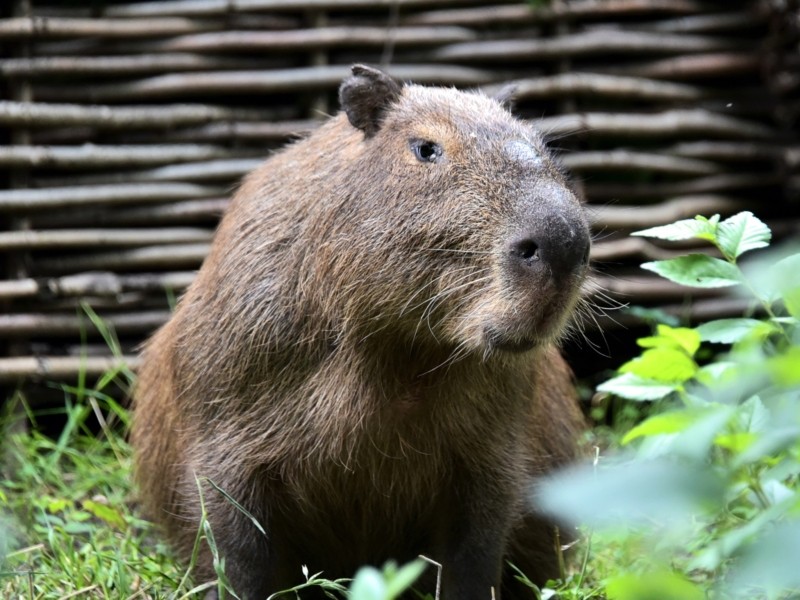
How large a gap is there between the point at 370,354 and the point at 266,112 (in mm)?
2648

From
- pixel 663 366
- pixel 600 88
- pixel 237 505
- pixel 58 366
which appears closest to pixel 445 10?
pixel 600 88

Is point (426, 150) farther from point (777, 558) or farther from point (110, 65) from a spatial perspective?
point (110, 65)

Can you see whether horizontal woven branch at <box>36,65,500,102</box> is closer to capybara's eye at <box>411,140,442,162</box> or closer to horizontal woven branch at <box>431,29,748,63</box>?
horizontal woven branch at <box>431,29,748,63</box>

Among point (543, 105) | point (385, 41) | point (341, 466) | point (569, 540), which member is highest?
point (385, 41)

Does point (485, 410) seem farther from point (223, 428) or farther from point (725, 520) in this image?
point (725, 520)

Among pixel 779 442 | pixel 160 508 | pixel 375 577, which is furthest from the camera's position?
pixel 160 508

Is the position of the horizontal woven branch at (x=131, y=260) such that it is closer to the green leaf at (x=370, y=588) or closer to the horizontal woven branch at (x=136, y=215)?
the horizontal woven branch at (x=136, y=215)

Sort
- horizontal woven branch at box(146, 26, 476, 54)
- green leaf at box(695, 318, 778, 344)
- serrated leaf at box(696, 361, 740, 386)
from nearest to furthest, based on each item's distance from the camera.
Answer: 1. serrated leaf at box(696, 361, 740, 386)
2. green leaf at box(695, 318, 778, 344)
3. horizontal woven branch at box(146, 26, 476, 54)

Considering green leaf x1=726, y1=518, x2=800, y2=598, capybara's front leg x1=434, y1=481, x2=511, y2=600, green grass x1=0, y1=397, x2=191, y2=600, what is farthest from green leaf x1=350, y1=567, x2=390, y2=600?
capybara's front leg x1=434, y1=481, x2=511, y2=600

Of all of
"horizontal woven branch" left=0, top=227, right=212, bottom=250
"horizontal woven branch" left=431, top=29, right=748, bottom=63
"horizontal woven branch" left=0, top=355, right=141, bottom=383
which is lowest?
"horizontal woven branch" left=0, top=355, right=141, bottom=383

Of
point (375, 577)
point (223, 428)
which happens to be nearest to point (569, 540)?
point (223, 428)

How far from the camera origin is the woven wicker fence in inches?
210

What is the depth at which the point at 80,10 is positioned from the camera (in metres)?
5.42

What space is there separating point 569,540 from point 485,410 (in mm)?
916
